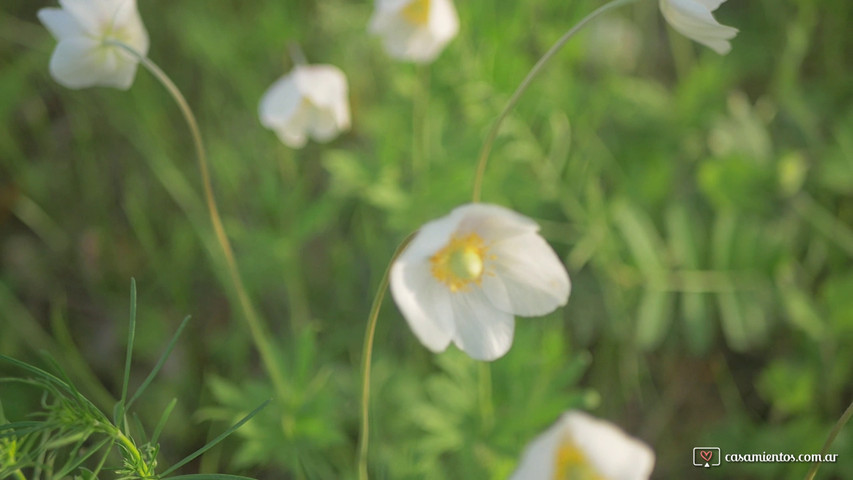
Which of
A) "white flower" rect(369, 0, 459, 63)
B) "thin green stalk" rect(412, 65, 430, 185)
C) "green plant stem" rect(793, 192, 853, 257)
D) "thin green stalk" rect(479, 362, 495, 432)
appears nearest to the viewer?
"thin green stalk" rect(479, 362, 495, 432)

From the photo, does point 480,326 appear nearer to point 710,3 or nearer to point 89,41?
point 710,3

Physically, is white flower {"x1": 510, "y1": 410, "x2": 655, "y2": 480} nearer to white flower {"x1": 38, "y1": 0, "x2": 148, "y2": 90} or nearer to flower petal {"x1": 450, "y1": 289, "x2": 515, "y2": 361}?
flower petal {"x1": 450, "y1": 289, "x2": 515, "y2": 361}

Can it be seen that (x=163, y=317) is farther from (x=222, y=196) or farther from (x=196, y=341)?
(x=222, y=196)

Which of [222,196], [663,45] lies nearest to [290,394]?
[222,196]

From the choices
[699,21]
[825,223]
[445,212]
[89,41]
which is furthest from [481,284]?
[825,223]

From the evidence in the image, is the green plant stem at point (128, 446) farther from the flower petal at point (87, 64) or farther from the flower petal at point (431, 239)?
the flower petal at point (87, 64)

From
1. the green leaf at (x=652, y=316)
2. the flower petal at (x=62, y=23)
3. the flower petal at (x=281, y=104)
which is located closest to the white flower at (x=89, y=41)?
the flower petal at (x=62, y=23)

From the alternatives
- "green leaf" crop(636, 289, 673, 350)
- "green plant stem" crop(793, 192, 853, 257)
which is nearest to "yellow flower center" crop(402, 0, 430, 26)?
"green leaf" crop(636, 289, 673, 350)
